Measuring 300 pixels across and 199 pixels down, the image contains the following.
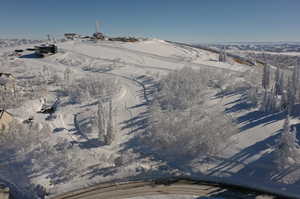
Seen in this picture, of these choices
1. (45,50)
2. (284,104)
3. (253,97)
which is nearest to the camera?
(284,104)

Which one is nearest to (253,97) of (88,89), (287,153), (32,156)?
(287,153)

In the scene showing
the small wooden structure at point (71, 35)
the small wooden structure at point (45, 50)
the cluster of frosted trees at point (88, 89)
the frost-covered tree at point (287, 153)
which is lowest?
the frost-covered tree at point (287, 153)

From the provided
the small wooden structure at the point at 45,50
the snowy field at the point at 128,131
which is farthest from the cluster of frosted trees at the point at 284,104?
the small wooden structure at the point at 45,50

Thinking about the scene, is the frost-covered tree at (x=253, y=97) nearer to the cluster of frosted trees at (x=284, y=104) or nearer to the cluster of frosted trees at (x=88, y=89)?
the cluster of frosted trees at (x=284, y=104)

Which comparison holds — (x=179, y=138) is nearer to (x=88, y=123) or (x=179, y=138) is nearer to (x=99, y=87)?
(x=88, y=123)

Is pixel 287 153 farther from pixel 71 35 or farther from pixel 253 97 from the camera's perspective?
pixel 71 35

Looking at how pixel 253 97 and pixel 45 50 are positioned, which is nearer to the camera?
pixel 253 97
